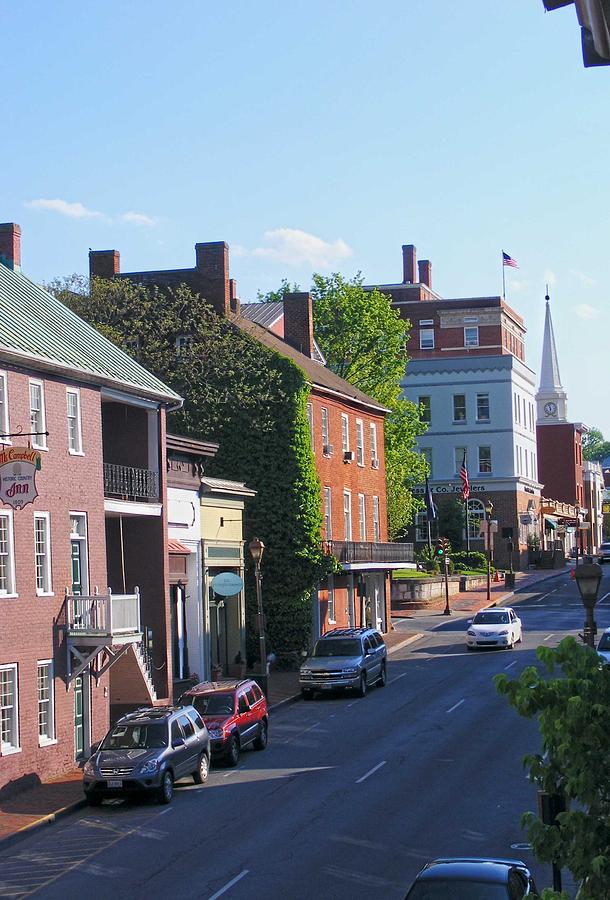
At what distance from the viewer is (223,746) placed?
30.0 m

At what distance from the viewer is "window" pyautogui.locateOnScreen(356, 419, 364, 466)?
195ft

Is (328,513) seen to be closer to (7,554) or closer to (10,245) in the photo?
(10,245)

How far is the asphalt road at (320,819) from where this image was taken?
19.5 metres

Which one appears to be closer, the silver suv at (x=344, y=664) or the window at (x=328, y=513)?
the silver suv at (x=344, y=664)

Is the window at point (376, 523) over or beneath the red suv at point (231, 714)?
over

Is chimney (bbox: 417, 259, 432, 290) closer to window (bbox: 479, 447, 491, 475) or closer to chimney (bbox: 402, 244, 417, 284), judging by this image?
chimney (bbox: 402, 244, 417, 284)

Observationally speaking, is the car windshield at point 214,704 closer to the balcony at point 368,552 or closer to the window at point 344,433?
the balcony at point 368,552

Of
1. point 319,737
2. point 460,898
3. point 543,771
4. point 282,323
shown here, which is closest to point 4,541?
point 319,737

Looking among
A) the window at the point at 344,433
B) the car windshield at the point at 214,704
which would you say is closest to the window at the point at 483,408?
the window at the point at 344,433

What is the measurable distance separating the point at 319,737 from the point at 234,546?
12.1 meters

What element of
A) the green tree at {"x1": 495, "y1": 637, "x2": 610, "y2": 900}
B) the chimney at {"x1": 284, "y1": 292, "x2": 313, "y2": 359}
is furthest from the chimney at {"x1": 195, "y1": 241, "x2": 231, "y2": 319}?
the green tree at {"x1": 495, "y1": 637, "x2": 610, "y2": 900}

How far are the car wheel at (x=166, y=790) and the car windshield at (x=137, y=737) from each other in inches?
26.1

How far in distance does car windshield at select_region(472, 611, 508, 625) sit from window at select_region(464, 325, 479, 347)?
197 ft

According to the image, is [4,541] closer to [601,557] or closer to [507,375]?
[507,375]
